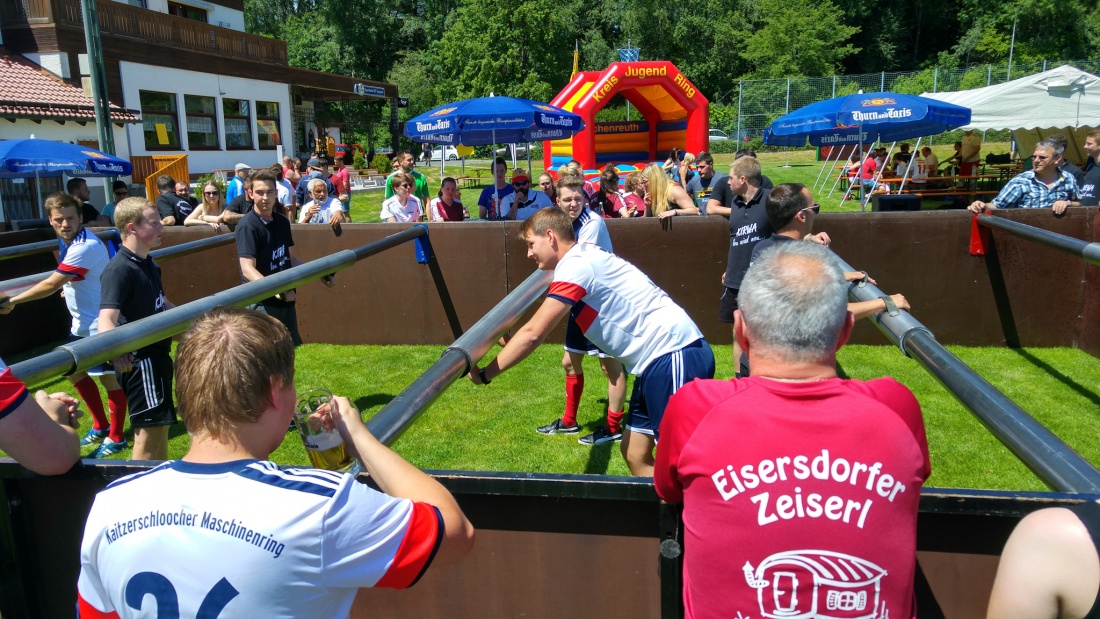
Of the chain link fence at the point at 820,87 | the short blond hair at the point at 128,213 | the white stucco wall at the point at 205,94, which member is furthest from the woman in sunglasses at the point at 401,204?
the chain link fence at the point at 820,87

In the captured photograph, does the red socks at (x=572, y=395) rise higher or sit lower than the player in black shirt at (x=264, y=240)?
lower

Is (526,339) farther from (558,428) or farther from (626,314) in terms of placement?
(558,428)

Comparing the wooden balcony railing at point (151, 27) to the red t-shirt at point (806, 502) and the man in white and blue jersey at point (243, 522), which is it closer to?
the man in white and blue jersey at point (243, 522)

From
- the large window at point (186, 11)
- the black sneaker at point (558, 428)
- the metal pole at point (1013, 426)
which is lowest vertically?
the black sneaker at point (558, 428)

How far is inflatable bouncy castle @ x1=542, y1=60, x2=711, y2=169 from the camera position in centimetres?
2292

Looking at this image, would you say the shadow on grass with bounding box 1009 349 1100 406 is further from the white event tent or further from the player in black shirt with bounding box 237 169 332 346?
the white event tent

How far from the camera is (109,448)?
575cm

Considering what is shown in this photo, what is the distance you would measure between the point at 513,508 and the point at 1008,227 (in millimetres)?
6055

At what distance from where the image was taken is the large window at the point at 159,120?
25.4m

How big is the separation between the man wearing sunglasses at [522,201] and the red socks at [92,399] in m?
4.85

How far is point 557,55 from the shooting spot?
152 feet

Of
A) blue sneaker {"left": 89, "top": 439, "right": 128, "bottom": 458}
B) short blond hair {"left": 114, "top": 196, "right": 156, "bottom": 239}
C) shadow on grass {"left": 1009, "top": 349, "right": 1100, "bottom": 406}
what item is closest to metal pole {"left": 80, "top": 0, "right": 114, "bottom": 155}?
blue sneaker {"left": 89, "top": 439, "right": 128, "bottom": 458}

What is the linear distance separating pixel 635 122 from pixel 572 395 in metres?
25.6

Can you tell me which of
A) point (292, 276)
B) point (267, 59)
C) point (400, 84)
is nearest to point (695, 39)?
point (400, 84)
